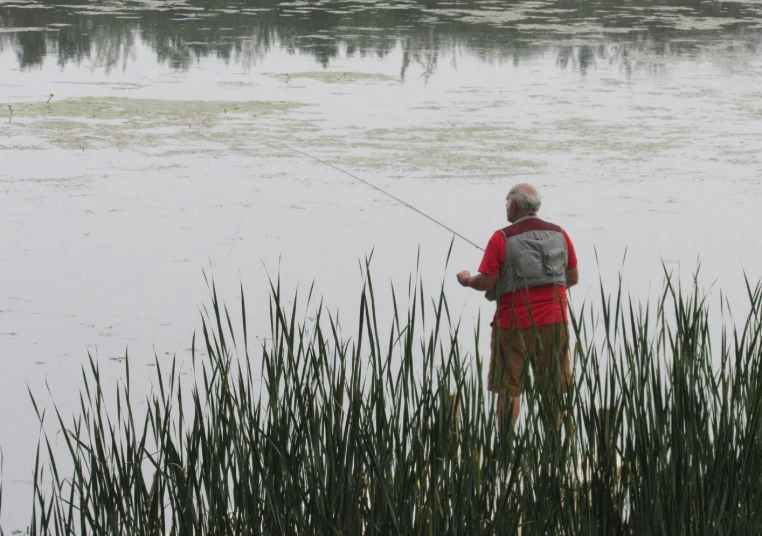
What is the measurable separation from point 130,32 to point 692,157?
34.6 ft

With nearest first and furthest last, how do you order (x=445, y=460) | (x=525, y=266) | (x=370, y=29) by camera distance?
(x=445, y=460) < (x=525, y=266) < (x=370, y=29)

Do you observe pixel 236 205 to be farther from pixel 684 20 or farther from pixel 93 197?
pixel 684 20

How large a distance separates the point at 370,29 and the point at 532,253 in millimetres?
15070

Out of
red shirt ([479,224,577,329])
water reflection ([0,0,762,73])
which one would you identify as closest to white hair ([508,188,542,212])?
red shirt ([479,224,577,329])

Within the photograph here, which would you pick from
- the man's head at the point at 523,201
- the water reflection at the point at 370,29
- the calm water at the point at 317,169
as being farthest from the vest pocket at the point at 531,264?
the water reflection at the point at 370,29

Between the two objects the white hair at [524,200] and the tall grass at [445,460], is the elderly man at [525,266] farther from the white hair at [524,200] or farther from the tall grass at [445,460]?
the tall grass at [445,460]

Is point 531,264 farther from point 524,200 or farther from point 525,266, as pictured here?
point 524,200

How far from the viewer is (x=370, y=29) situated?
18266 mm

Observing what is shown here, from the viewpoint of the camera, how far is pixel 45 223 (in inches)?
278

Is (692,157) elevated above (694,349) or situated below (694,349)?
below

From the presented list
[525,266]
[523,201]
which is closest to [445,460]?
[525,266]

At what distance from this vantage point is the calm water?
5.66m

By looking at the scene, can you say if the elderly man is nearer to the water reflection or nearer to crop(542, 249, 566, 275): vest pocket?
crop(542, 249, 566, 275): vest pocket

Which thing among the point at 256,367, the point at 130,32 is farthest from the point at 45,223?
the point at 130,32
